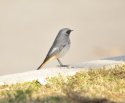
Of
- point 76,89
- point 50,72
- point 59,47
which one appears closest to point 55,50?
point 59,47

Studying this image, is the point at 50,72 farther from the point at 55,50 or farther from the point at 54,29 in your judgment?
the point at 54,29

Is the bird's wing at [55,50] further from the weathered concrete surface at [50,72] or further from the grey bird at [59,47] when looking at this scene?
the weathered concrete surface at [50,72]

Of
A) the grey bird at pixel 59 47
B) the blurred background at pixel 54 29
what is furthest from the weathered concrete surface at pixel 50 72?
the blurred background at pixel 54 29

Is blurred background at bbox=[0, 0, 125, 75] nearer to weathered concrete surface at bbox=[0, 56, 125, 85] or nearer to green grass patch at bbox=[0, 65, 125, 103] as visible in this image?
weathered concrete surface at bbox=[0, 56, 125, 85]

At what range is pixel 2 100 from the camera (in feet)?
31.3

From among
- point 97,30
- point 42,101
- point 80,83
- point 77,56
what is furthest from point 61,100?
point 97,30

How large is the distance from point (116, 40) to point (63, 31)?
13.1ft

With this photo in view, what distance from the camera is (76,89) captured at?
10.0 meters

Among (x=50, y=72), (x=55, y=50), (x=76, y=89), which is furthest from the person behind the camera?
(x=55, y=50)

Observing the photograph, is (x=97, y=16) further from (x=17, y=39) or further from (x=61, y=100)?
(x=61, y=100)

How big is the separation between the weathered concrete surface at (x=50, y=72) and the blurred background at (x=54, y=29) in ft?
8.47

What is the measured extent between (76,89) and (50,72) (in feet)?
4.79

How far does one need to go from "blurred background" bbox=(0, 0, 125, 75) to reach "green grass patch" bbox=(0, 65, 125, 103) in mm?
3518

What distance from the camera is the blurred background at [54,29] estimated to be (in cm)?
1511
